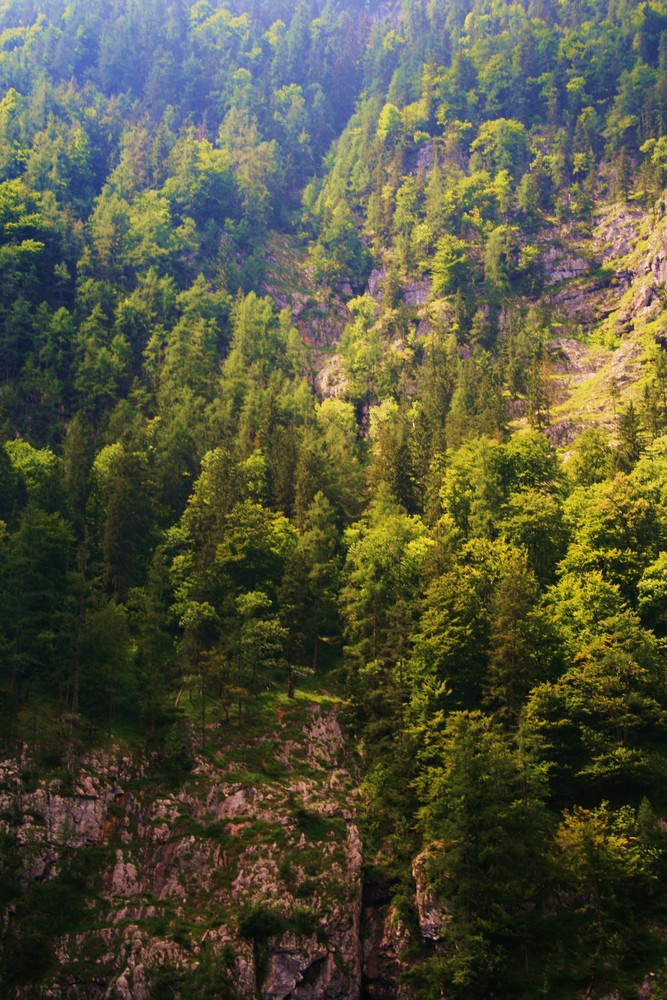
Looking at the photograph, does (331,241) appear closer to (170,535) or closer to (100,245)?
(100,245)

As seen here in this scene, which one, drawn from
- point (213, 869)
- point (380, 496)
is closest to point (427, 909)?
point (213, 869)

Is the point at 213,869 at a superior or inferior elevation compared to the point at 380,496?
inferior

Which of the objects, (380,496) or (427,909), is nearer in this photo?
(427,909)

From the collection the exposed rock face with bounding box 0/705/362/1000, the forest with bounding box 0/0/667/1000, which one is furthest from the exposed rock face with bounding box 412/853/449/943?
the exposed rock face with bounding box 0/705/362/1000

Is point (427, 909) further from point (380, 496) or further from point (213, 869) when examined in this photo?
point (380, 496)

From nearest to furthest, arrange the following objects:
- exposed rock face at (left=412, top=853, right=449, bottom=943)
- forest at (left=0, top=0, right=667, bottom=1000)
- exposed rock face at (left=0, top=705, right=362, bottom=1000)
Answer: exposed rock face at (left=0, top=705, right=362, bottom=1000) < forest at (left=0, top=0, right=667, bottom=1000) < exposed rock face at (left=412, top=853, right=449, bottom=943)

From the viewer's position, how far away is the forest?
42.6 meters

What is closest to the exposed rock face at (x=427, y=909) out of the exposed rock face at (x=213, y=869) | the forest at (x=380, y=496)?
the forest at (x=380, y=496)

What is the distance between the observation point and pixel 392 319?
422ft

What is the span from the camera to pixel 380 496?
7706 centimetres

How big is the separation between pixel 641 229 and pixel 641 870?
119103 millimetres

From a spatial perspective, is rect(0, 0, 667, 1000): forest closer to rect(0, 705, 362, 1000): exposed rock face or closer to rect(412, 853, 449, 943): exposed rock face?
rect(412, 853, 449, 943): exposed rock face

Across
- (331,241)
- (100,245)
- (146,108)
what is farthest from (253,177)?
(100,245)

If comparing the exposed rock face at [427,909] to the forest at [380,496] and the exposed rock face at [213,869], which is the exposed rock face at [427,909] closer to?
the forest at [380,496]
